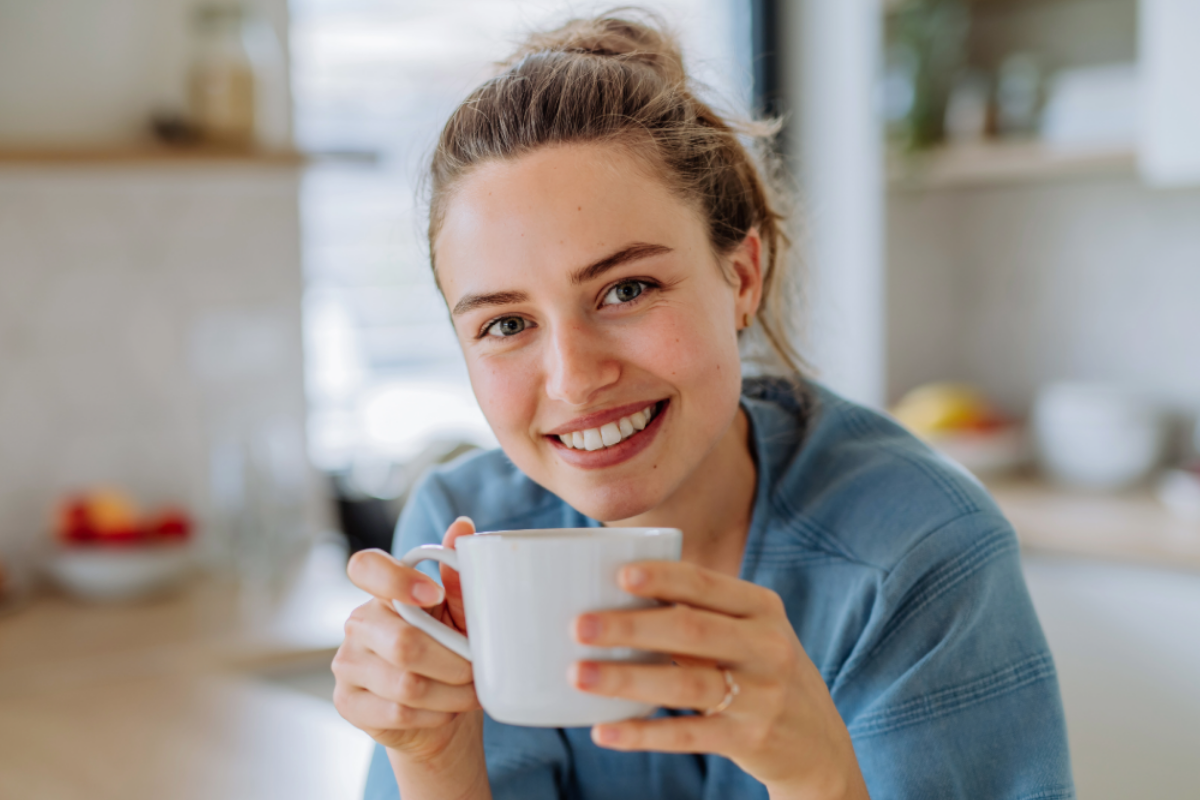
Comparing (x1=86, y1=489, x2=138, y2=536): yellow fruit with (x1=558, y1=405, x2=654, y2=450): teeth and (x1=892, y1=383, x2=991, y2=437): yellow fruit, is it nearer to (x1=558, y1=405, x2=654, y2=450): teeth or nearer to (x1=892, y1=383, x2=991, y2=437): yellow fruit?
(x1=558, y1=405, x2=654, y2=450): teeth

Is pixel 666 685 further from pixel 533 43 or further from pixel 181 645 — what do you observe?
pixel 181 645

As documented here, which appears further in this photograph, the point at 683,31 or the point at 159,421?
the point at 159,421

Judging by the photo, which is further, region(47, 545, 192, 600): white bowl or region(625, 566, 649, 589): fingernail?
region(47, 545, 192, 600): white bowl

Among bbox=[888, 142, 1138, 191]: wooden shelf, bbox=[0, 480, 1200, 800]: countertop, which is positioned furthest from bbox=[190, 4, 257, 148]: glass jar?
bbox=[888, 142, 1138, 191]: wooden shelf

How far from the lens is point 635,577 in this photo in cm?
57

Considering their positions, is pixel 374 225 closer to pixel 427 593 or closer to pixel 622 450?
pixel 622 450

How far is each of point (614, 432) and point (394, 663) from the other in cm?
27

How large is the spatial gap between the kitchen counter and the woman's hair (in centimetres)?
60

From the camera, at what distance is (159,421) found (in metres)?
2.19

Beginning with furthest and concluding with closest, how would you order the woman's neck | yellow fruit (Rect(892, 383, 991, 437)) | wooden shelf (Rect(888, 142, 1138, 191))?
yellow fruit (Rect(892, 383, 991, 437)) → wooden shelf (Rect(888, 142, 1138, 191)) → the woman's neck

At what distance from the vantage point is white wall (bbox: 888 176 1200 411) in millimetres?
2529

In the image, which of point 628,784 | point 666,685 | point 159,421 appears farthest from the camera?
point 159,421

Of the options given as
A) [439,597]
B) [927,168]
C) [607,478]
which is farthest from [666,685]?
[927,168]

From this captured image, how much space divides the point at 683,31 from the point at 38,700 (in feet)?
3.87
